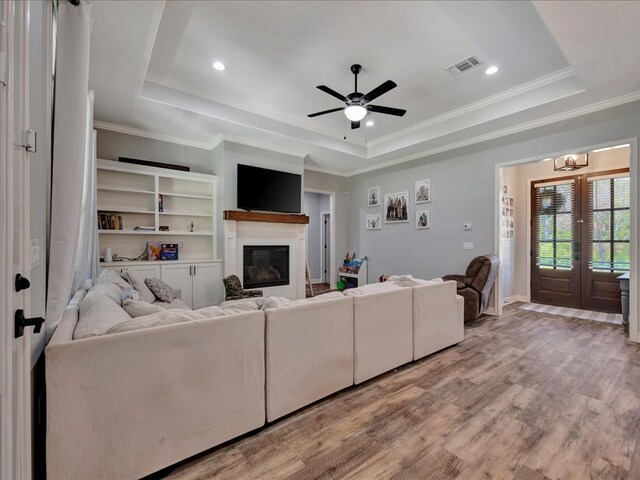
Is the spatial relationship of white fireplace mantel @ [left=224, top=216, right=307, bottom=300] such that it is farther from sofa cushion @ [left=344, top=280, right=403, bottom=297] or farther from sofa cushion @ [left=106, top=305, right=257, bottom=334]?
sofa cushion @ [left=106, top=305, right=257, bottom=334]

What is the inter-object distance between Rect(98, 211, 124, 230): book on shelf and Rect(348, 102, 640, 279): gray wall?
16.1 feet

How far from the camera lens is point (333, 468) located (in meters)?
1.56

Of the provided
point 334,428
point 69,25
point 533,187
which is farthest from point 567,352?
point 69,25

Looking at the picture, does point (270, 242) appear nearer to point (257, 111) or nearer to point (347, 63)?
point (257, 111)

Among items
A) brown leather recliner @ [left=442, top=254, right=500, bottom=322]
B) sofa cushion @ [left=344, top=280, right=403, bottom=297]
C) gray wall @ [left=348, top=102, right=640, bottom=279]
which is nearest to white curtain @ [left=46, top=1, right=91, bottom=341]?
sofa cushion @ [left=344, top=280, right=403, bottom=297]

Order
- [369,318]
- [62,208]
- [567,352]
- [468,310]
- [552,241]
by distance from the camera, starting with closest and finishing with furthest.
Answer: [62,208] < [369,318] < [567,352] < [468,310] < [552,241]

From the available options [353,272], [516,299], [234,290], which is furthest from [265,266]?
[516,299]

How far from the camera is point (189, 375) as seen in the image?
157cm

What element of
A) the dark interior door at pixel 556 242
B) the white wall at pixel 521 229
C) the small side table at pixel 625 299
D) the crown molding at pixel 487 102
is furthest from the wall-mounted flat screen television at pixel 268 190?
the small side table at pixel 625 299

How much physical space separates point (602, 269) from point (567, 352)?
275 centimetres

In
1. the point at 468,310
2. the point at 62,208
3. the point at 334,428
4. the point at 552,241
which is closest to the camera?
the point at 62,208

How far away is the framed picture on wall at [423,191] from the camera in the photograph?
223 inches

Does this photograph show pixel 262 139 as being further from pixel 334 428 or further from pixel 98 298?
pixel 334 428

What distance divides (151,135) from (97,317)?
4.09 metres
